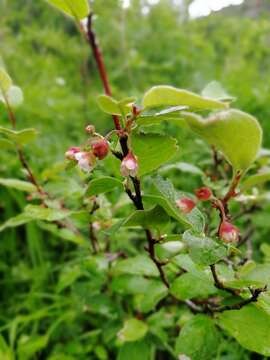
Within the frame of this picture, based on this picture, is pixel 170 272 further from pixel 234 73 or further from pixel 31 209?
pixel 234 73

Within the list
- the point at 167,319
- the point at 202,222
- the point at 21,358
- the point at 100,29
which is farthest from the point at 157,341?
the point at 100,29

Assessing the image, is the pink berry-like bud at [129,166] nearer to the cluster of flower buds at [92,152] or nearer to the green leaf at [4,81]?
the cluster of flower buds at [92,152]

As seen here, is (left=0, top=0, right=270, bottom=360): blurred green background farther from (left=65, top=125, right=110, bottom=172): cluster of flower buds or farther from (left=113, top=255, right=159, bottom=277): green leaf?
(left=65, top=125, right=110, bottom=172): cluster of flower buds

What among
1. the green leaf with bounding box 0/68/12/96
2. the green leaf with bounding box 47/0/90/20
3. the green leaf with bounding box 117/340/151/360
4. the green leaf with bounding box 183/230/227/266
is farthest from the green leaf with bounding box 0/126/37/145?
the green leaf with bounding box 117/340/151/360

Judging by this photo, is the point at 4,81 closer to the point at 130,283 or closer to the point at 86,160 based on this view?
the point at 86,160

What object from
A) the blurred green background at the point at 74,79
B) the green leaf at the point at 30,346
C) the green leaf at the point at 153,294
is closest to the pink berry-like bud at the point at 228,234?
the green leaf at the point at 153,294
